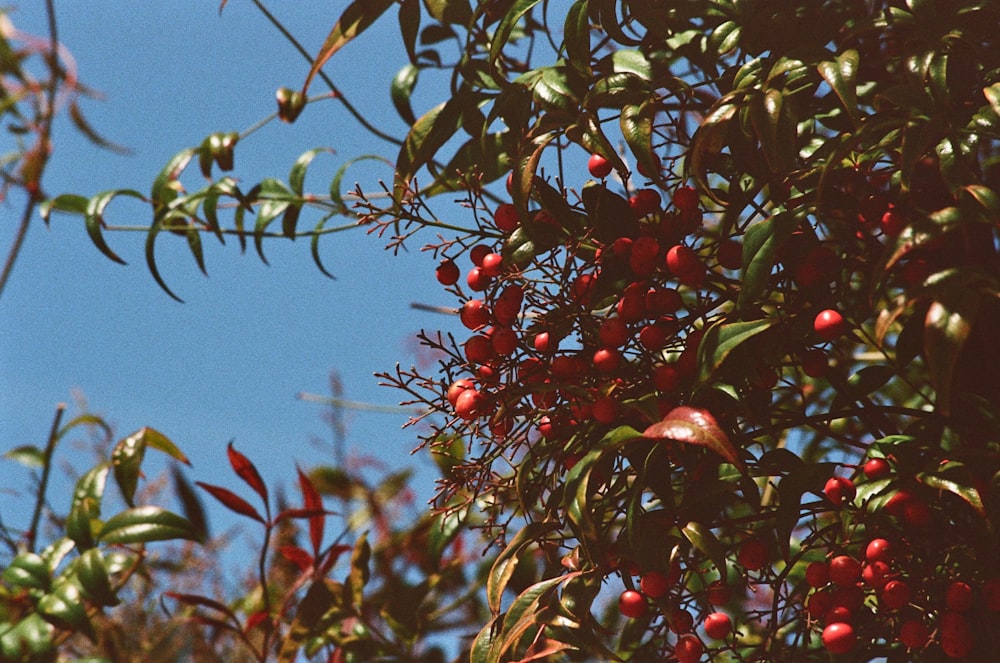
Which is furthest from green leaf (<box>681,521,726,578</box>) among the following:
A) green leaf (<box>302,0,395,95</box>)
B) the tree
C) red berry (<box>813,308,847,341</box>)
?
green leaf (<box>302,0,395,95</box>)

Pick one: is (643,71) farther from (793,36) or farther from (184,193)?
(184,193)

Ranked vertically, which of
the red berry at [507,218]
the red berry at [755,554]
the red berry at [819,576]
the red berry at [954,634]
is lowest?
the red berry at [954,634]

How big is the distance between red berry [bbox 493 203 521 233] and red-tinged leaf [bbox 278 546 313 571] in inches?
20.7

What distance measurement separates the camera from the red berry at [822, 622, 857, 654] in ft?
2.03

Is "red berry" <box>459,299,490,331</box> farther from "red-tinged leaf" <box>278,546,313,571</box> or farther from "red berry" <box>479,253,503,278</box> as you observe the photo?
"red-tinged leaf" <box>278,546,313,571</box>

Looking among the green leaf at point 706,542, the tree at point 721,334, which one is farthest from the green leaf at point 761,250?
the green leaf at point 706,542

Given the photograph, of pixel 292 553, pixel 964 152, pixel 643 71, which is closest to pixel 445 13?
pixel 643 71

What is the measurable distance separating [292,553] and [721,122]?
2.31 ft

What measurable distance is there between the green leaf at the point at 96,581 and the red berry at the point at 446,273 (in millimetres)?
457

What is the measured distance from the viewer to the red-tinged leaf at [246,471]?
3.26ft

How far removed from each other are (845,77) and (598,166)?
205 millimetres

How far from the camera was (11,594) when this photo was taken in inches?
39.4

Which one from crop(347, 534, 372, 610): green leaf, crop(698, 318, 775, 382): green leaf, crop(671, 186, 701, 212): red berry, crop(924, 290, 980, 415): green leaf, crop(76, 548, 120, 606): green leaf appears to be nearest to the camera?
crop(924, 290, 980, 415): green leaf

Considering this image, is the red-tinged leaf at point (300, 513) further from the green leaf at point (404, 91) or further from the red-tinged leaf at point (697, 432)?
the red-tinged leaf at point (697, 432)
